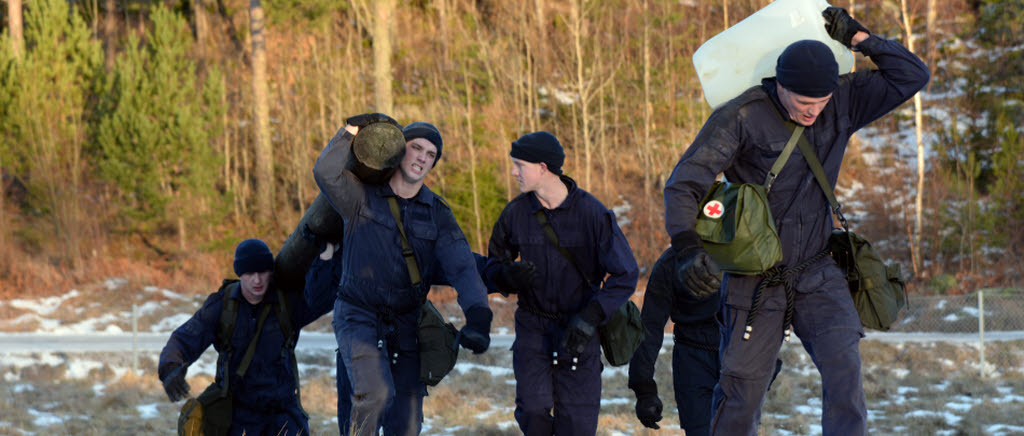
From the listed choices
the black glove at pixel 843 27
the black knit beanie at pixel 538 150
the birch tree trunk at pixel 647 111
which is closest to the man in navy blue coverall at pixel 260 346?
the black knit beanie at pixel 538 150

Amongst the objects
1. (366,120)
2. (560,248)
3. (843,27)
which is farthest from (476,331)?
(843,27)

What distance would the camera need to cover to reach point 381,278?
15.2 feet

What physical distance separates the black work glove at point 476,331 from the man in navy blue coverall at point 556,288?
575 mm

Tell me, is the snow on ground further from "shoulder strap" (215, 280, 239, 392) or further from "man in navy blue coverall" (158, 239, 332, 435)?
"shoulder strap" (215, 280, 239, 392)

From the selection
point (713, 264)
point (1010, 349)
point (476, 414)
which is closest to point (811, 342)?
point (713, 264)

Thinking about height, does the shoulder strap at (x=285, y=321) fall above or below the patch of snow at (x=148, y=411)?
above

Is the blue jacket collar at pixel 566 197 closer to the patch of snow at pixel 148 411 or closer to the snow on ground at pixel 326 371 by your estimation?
the snow on ground at pixel 326 371

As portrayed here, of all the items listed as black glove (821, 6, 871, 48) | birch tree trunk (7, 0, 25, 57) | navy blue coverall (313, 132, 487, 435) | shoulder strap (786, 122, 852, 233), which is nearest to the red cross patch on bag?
shoulder strap (786, 122, 852, 233)

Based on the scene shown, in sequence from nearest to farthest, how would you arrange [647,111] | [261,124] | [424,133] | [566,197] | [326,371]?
[424,133] → [566,197] → [326,371] → [647,111] → [261,124]

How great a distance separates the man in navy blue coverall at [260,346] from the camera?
5.34 meters

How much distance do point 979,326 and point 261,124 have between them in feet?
62.9

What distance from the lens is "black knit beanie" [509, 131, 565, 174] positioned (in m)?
5.07

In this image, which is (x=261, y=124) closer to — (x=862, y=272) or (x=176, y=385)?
(x=176, y=385)

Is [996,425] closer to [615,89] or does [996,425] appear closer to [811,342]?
[811,342]
